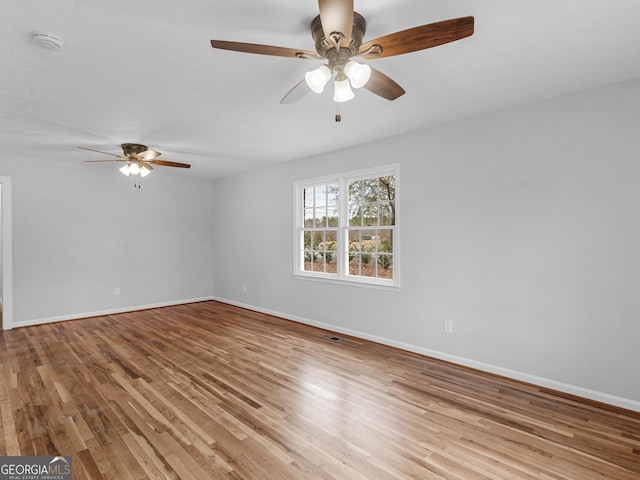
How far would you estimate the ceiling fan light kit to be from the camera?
5.06ft

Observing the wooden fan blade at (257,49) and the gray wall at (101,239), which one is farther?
the gray wall at (101,239)

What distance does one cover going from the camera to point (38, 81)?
2.70m

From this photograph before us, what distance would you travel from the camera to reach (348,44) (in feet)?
5.91

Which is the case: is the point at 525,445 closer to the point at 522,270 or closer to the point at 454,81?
the point at 522,270

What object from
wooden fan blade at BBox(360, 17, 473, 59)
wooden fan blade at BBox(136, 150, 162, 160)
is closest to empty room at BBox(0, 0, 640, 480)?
wooden fan blade at BBox(360, 17, 473, 59)

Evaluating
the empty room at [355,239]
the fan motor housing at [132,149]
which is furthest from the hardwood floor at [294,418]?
the fan motor housing at [132,149]

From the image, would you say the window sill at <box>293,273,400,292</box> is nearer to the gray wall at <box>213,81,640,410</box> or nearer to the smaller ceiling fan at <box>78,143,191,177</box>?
the gray wall at <box>213,81,640,410</box>

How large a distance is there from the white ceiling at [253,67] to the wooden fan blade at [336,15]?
391 mm

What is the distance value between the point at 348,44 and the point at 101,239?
5.83 m

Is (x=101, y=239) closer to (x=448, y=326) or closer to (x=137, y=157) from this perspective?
(x=137, y=157)

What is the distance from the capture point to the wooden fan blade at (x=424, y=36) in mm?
1576

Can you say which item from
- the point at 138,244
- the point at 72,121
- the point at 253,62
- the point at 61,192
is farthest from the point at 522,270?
the point at 61,192

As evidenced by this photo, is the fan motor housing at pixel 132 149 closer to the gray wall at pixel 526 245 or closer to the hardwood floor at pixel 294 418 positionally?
the hardwood floor at pixel 294 418

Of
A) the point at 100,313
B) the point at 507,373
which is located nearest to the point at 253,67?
the point at 507,373
